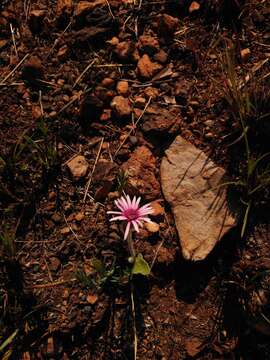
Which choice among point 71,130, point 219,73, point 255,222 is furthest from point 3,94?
point 255,222

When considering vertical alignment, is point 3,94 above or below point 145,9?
below

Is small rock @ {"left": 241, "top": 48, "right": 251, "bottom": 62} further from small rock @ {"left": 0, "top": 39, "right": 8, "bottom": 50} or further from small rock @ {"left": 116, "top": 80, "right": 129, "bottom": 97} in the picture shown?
small rock @ {"left": 0, "top": 39, "right": 8, "bottom": 50}

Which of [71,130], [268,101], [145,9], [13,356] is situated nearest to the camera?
[13,356]

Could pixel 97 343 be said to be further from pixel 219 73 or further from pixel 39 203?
pixel 219 73

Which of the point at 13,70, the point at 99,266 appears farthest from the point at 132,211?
the point at 13,70

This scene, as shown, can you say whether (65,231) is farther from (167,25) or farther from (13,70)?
(167,25)

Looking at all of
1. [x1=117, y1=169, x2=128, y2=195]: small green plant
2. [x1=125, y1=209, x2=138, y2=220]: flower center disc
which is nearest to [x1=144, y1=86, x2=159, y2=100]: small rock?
[x1=117, y1=169, x2=128, y2=195]: small green plant
